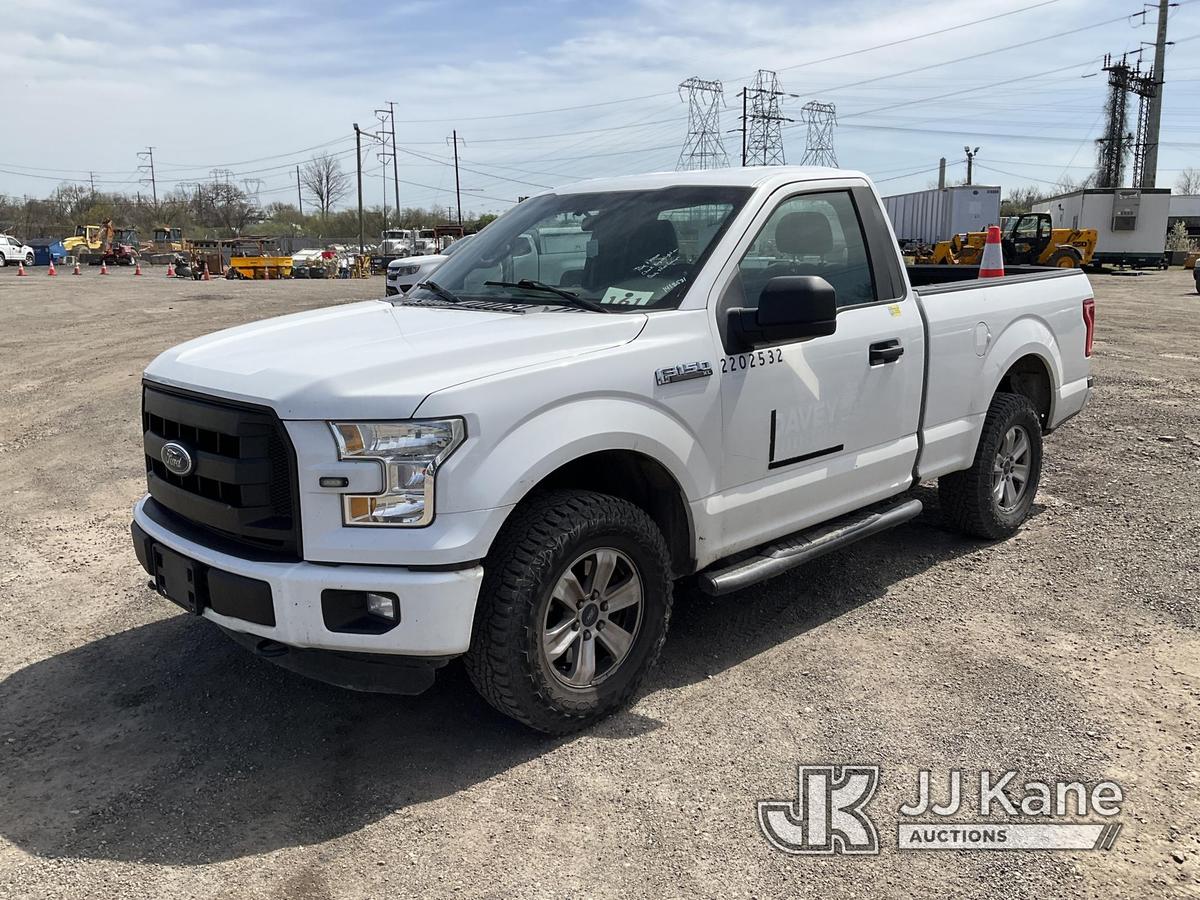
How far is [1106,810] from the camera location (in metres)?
3.10

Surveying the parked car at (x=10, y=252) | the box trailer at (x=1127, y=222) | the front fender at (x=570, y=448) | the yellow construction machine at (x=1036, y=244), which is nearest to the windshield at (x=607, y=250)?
the front fender at (x=570, y=448)

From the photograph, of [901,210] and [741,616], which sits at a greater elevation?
[901,210]

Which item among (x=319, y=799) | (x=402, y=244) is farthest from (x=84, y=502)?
(x=402, y=244)

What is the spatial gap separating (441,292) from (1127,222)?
4054cm

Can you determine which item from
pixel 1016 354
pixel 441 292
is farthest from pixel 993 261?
pixel 441 292

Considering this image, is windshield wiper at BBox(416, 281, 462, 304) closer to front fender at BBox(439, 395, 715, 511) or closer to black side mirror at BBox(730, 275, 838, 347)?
front fender at BBox(439, 395, 715, 511)

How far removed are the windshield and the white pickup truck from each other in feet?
0.05

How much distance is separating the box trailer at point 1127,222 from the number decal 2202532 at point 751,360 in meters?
39.5

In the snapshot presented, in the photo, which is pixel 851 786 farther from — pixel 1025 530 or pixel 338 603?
pixel 1025 530

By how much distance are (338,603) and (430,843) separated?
776 millimetres

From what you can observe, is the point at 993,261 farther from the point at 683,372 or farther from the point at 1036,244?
the point at 1036,244

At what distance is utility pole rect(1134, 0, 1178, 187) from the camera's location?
167ft

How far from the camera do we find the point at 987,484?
18.0ft

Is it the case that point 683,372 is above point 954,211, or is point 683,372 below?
below
